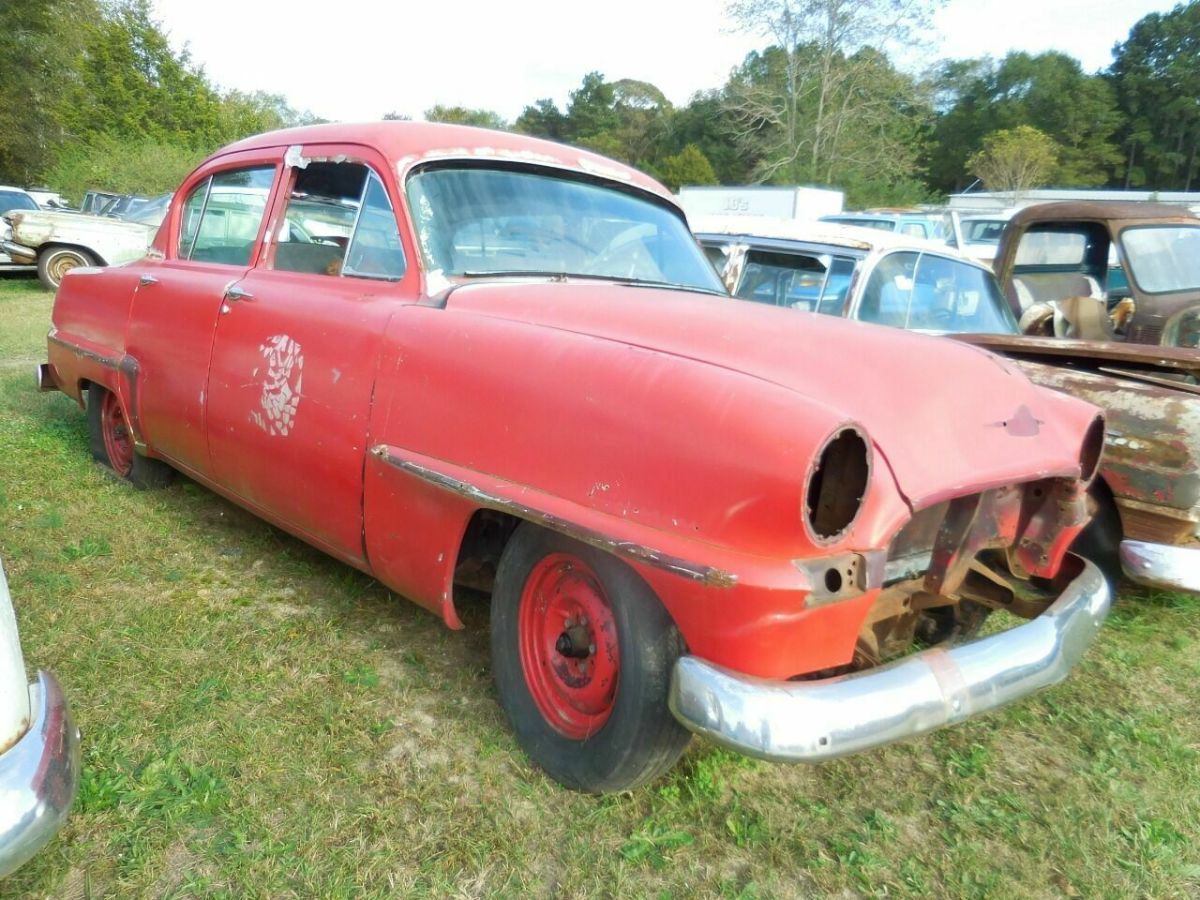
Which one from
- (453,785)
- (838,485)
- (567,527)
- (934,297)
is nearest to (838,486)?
(838,485)

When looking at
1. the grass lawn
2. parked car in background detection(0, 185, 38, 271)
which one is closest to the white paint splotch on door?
the grass lawn

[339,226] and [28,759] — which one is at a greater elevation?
[339,226]

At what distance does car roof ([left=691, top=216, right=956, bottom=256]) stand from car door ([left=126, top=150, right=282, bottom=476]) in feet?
7.92

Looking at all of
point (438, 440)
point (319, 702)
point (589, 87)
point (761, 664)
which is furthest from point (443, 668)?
point (589, 87)

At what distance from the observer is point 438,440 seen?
2.26 meters

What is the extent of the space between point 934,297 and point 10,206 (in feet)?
50.6

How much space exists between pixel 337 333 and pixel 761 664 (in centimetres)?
166

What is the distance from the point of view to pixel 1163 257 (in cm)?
538

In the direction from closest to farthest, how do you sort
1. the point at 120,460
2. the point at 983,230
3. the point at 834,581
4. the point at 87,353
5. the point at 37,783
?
1. the point at 37,783
2. the point at 834,581
3. the point at 87,353
4. the point at 120,460
5. the point at 983,230

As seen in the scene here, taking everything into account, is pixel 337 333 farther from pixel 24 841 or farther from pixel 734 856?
pixel 734 856

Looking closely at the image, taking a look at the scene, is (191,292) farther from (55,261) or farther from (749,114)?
(749,114)

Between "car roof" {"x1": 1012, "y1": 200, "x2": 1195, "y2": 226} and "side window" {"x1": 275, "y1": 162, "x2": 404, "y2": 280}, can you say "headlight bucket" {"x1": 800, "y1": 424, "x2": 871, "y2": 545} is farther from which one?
"car roof" {"x1": 1012, "y1": 200, "x2": 1195, "y2": 226}

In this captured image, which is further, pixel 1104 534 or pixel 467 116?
pixel 467 116

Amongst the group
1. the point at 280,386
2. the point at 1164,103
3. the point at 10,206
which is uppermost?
the point at 1164,103
